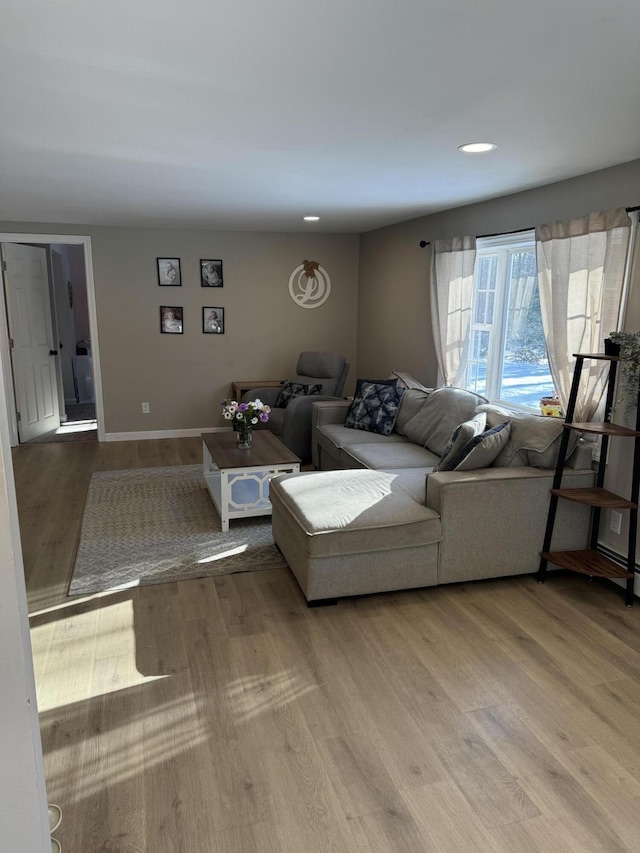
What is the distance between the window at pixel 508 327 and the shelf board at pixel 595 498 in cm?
110

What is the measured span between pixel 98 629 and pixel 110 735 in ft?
2.55

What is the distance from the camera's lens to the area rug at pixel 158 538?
137 inches

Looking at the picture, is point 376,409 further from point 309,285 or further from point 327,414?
point 309,285

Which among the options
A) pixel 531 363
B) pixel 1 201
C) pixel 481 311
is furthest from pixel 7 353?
pixel 531 363

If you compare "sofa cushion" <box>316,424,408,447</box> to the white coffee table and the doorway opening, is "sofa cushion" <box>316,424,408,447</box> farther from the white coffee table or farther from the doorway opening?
the doorway opening

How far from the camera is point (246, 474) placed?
416 cm

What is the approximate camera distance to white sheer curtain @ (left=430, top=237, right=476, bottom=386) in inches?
189

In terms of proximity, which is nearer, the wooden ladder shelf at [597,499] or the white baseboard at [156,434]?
the wooden ladder shelf at [597,499]

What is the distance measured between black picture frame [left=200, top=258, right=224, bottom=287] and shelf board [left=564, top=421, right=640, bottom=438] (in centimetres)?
447

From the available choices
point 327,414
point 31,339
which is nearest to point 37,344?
point 31,339

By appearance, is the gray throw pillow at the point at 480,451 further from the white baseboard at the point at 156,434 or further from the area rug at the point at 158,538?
the white baseboard at the point at 156,434

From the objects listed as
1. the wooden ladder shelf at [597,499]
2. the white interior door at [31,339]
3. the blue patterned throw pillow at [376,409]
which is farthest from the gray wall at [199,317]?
the wooden ladder shelf at [597,499]

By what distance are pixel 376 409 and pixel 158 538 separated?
208 cm

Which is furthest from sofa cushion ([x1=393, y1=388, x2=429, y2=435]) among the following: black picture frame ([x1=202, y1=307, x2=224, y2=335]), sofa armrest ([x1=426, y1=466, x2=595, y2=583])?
black picture frame ([x1=202, y1=307, x2=224, y2=335])
